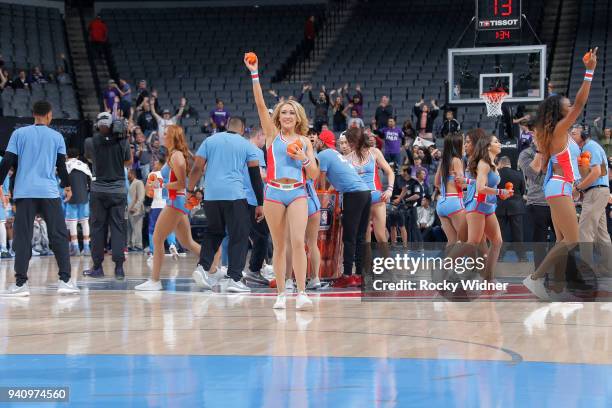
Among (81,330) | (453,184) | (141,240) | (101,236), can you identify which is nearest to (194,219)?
(141,240)

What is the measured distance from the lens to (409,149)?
2084 cm

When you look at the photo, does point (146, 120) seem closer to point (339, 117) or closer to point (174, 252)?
point (339, 117)

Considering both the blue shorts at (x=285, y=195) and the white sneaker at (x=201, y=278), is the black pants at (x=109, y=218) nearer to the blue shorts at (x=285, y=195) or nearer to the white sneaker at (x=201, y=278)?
the white sneaker at (x=201, y=278)

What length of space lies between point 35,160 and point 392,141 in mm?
12102

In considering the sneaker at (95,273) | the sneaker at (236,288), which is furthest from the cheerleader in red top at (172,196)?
the sneaker at (95,273)

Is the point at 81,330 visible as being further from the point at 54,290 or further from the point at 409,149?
the point at 409,149

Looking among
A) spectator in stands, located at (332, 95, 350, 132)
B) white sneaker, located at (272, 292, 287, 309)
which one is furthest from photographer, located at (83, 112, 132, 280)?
spectator in stands, located at (332, 95, 350, 132)

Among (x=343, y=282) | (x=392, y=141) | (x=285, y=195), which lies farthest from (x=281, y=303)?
(x=392, y=141)

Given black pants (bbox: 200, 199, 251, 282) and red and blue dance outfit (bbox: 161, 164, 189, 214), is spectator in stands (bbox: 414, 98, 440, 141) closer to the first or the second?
red and blue dance outfit (bbox: 161, 164, 189, 214)

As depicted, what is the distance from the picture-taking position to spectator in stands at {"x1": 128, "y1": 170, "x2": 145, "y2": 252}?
1839 cm

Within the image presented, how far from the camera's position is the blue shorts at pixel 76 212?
55.3ft

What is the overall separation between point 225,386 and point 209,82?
914 inches

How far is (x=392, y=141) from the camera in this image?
20938 mm

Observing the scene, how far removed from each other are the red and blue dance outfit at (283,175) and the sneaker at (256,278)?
8.47 feet
